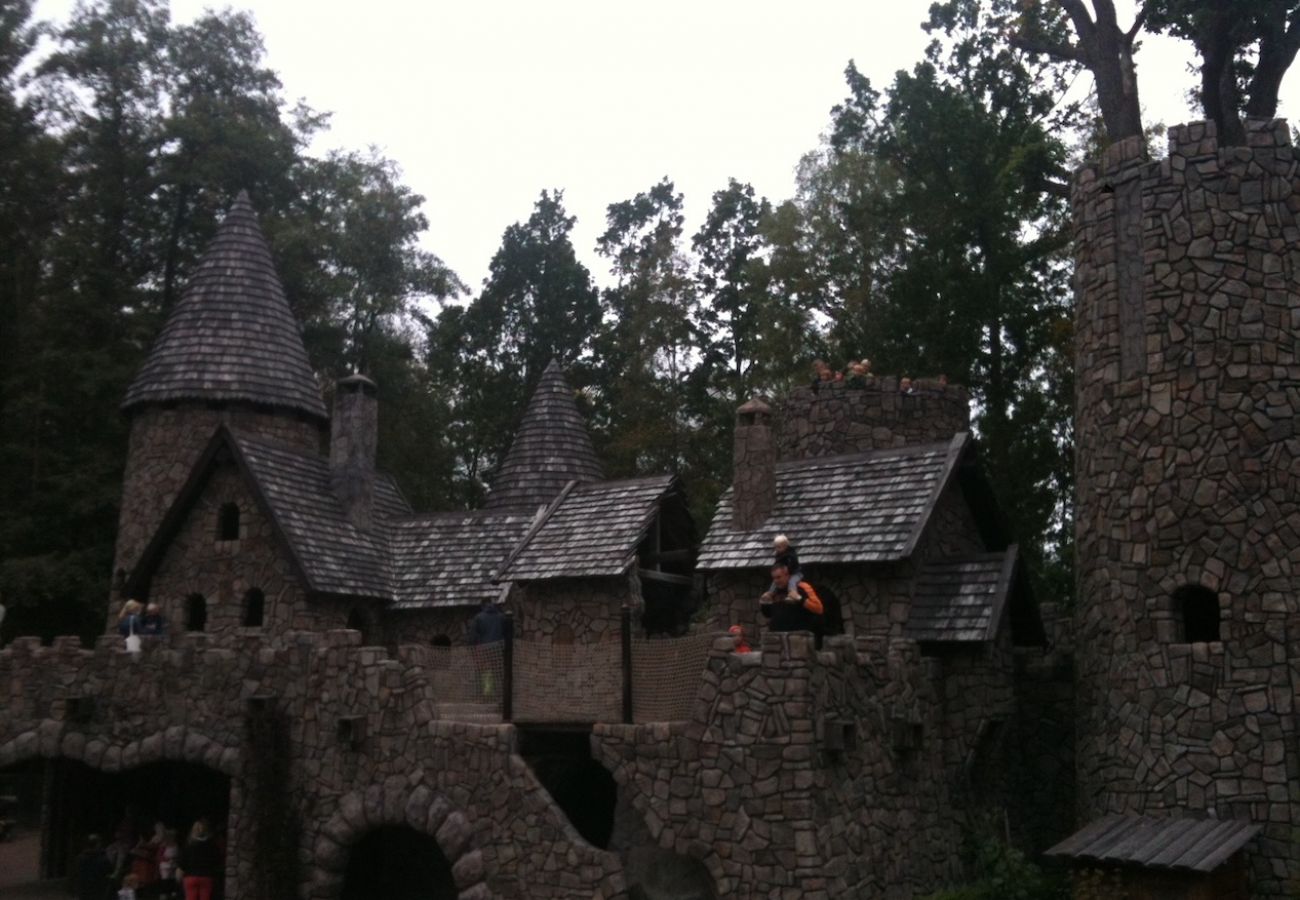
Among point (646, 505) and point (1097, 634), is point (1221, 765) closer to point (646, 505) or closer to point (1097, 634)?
point (1097, 634)

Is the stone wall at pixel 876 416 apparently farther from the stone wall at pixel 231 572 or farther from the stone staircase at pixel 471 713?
the stone wall at pixel 231 572

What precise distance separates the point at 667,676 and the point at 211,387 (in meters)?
A: 14.5

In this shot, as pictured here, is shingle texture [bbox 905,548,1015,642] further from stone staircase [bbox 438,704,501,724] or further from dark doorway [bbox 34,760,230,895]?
dark doorway [bbox 34,760,230,895]

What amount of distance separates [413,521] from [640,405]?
48.7 feet

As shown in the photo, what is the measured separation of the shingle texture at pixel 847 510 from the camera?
59.9 feet

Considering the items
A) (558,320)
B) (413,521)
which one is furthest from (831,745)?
(558,320)

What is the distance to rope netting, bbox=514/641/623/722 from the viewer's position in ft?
53.2

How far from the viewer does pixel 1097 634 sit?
17375 millimetres

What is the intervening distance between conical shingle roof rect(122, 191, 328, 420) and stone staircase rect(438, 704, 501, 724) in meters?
11.5

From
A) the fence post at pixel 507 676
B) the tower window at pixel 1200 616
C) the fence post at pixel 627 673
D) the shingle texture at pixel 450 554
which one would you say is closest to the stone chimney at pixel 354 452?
the shingle texture at pixel 450 554

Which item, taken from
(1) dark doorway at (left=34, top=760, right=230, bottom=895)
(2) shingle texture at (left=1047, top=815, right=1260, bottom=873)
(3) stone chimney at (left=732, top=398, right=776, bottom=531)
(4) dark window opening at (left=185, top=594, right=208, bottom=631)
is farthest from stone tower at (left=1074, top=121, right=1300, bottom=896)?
(4) dark window opening at (left=185, top=594, right=208, bottom=631)

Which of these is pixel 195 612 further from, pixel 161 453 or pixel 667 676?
pixel 667 676

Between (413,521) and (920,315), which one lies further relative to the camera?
(920,315)

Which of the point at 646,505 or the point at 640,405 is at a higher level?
the point at 640,405
